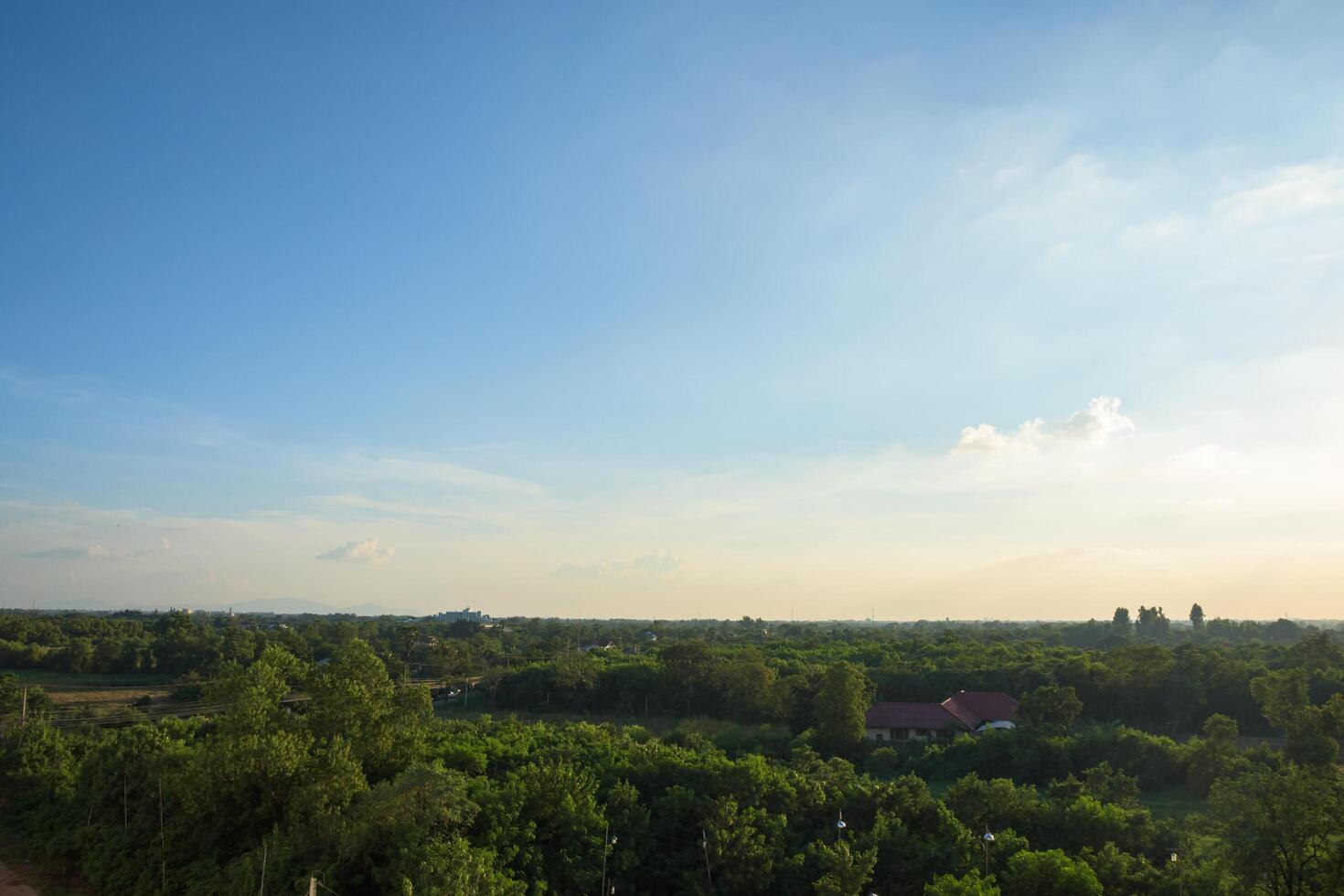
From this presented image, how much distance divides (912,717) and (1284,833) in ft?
103

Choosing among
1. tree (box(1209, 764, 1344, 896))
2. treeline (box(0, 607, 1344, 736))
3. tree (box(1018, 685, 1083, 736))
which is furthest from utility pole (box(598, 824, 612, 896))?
tree (box(1018, 685, 1083, 736))

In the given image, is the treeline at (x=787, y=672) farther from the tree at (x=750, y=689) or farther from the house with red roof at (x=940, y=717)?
the house with red roof at (x=940, y=717)

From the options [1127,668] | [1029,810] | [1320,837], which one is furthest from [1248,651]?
[1320,837]

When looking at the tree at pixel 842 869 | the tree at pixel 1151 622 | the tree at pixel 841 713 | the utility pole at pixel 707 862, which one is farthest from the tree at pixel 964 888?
the tree at pixel 1151 622

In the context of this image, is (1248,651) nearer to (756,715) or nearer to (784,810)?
(756,715)

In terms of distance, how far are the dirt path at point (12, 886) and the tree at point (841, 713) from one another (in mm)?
29457

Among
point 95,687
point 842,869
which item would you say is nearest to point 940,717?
point 842,869

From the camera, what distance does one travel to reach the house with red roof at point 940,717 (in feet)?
144

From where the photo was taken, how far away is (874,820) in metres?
21.5

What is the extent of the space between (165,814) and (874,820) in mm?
18906

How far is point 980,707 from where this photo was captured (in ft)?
158

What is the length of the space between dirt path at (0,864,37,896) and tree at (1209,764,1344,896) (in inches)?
1116

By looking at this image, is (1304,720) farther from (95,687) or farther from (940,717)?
(95,687)

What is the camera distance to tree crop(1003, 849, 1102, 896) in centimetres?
1681
